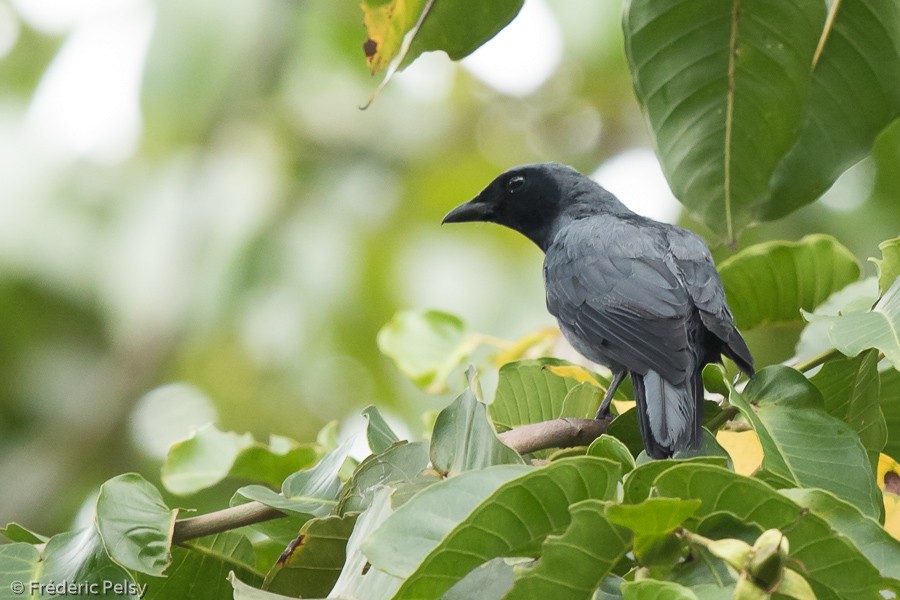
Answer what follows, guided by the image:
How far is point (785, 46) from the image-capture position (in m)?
2.46

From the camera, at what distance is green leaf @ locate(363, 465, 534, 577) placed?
137 cm

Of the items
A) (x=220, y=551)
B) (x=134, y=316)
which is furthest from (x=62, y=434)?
(x=220, y=551)

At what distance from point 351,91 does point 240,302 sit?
1831mm

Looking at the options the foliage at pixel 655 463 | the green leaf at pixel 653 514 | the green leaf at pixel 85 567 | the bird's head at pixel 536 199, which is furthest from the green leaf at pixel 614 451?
the bird's head at pixel 536 199

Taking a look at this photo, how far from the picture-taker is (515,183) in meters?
4.09

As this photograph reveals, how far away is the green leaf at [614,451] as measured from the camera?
1566 mm

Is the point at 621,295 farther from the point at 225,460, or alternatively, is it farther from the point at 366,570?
the point at 366,570

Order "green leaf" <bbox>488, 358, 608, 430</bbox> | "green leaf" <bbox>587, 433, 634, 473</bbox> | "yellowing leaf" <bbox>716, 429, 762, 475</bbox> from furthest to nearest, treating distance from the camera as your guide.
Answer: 1. "green leaf" <bbox>488, 358, 608, 430</bbox>
2. "yellowing leaf" <bbox>716, 429, 762, 475</bbox>
3. "green leaf" <bbox>587, 433, 634, 473</bbox>

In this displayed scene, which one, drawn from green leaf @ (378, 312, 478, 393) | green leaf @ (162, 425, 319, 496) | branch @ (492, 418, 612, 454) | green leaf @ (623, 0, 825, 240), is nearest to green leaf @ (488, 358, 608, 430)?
branch @ (492, 418, 612, 454)

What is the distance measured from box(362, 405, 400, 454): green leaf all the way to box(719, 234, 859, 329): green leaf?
1.17 metres

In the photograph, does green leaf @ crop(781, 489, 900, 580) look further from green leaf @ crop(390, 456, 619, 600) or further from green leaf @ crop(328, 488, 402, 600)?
green leaf @ crop(328, 488, 402, 600)

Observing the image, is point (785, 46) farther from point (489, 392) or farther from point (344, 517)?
point (344, 517)

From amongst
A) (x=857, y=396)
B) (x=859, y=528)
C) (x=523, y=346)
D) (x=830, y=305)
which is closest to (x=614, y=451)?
(x=859, y=528)

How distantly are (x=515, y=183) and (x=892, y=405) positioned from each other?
2130mm
